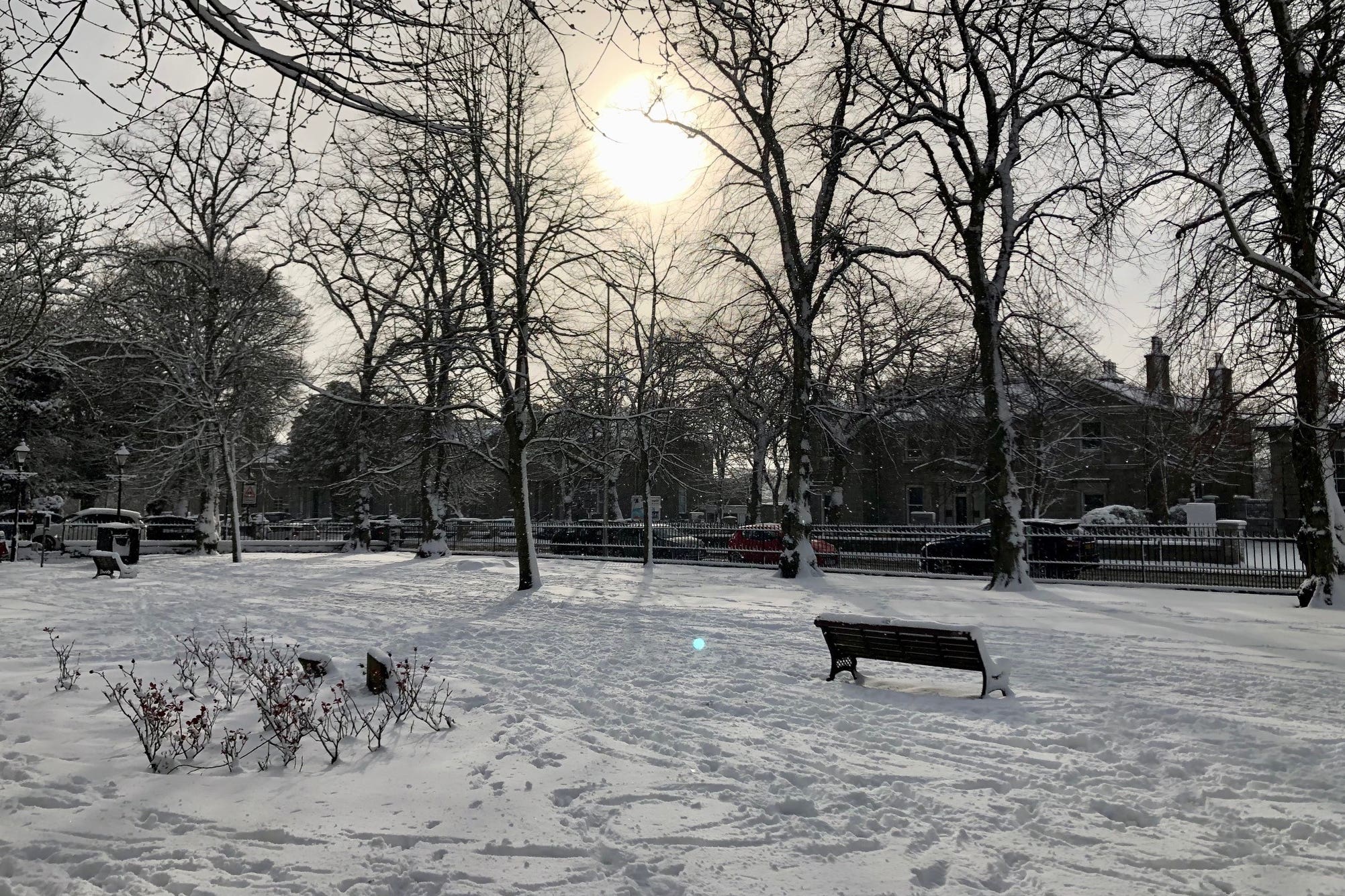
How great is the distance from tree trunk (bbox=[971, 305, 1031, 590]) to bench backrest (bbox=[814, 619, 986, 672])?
409 inches

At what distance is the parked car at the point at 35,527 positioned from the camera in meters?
27.6

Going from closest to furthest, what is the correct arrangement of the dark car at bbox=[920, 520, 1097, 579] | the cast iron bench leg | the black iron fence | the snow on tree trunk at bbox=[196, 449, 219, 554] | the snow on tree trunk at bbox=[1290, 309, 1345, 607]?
the cast iron bench leg
the snow on tree trunk at bbox=[1290, 309, 1345, 607]
the black iron fence
the dark car at bbox=[920, 520, 1097, 579]
the snow on tree trunk at bbox=[196, 449, 219, 554]

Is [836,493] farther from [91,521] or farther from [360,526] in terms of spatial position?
[91,521]

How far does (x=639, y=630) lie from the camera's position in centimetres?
1213

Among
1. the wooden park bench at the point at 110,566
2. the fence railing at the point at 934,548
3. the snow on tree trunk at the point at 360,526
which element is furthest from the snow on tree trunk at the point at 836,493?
the wooden park bench at the point at 110,566

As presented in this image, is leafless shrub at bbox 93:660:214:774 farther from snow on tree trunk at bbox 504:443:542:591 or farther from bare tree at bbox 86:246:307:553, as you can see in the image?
bare tree at bbox 86:246:307:553

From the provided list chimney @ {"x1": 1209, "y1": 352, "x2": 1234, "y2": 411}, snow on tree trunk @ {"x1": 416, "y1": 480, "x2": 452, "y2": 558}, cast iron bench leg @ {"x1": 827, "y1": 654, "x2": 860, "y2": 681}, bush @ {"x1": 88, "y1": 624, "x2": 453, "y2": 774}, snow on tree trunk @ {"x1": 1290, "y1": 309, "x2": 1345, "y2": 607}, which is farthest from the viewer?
snow on tree trunk @ {"x1": 416, "y1": 480, "x2": 452, "y2": 558}

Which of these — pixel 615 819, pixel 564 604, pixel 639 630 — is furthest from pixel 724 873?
pixel 564 604

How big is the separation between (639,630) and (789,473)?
9.14m

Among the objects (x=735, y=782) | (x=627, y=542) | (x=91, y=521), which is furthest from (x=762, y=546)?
(x=91, y=521)

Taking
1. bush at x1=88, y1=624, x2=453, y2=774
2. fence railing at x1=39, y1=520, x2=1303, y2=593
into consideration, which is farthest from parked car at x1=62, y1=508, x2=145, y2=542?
bush at x1=88, y1=624, x2=453, y2=774

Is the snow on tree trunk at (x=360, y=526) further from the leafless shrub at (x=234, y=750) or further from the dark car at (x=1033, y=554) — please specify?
the leafless shrub at (x=234, y=750)

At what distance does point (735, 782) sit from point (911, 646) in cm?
333

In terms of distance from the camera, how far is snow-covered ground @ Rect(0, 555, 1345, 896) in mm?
4168
